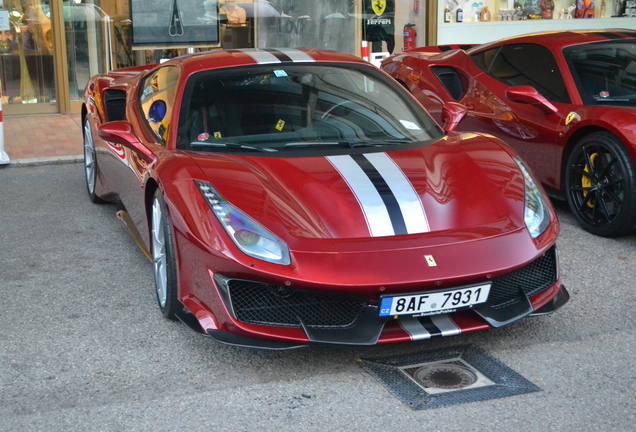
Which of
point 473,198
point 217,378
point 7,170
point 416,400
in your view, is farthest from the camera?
point 7,170

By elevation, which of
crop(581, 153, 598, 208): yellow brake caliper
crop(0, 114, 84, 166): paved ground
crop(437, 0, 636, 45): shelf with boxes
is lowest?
crop(0, 114, 84, 166): paved ground

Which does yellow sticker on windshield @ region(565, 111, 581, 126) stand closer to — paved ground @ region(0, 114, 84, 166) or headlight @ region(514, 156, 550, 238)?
headlight @ region(514, 156, 550, 238)

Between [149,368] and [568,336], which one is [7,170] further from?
[568,336]

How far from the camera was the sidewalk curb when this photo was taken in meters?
7.72

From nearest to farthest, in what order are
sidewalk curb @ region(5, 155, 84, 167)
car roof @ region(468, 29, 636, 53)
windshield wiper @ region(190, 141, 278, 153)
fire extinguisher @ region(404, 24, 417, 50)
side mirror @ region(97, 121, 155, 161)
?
windshield wiper @ region(190, 141, 278, 153)
side mirror @ region(97, 121, 155, 161)
car roof @ region(468, 29, 636, 53)
sidewalk curb @ region(5, 155, 84, 167)
fire extinguisher @ region(404, 24, 417, 50)

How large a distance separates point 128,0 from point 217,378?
832cm

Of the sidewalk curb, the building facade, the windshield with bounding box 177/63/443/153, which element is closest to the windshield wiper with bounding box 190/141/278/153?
the windshield with bounding box 177/63/443/153

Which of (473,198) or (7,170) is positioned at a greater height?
(473,198)

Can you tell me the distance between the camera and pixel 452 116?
14.9 ft

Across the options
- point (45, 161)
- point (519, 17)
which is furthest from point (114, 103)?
point (519, 17)

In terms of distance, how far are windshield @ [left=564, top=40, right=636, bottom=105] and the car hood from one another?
1.93 meters

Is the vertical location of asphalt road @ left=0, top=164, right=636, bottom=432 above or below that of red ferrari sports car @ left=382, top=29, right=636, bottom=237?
below

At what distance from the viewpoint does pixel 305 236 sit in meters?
3.23

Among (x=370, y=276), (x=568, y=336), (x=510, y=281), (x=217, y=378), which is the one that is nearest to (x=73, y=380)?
(x=217, y=378)
